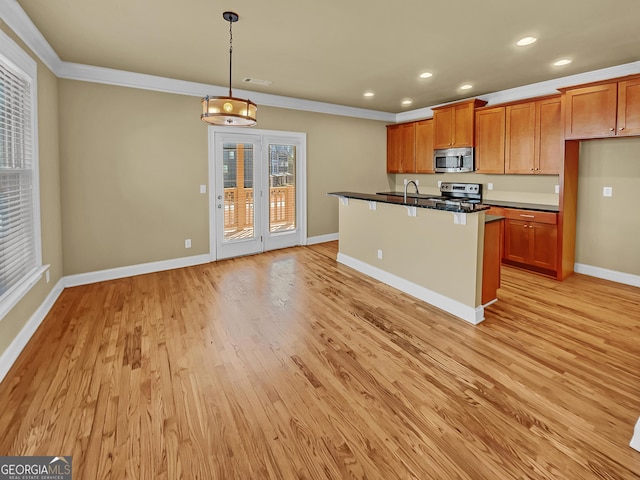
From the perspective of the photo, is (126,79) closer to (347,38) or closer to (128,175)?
(128,175)

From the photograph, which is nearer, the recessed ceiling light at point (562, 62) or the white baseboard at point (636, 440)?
the white baseboard at point (636, 440)

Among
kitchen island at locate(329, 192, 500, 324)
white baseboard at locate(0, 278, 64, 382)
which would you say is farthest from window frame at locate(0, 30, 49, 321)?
kitchen island at locate(329, 192, 500, 324)

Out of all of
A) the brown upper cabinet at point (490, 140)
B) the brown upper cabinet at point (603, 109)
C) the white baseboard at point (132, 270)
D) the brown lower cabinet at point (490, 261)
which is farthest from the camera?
the brown upper cabinet at point (490, 140)

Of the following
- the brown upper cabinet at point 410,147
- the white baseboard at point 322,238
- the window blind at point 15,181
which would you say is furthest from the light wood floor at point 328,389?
the brown upper cabinet at point 410,147

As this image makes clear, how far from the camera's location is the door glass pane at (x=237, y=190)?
559 cm

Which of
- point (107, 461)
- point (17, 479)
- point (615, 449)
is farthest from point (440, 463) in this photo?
point (17, 479)

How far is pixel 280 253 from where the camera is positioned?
6090 mm

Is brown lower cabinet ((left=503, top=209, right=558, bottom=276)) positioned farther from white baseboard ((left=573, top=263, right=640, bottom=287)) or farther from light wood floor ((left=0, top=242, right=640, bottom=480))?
light wood floor ((left=0, top=242, right=640, bottom=480))

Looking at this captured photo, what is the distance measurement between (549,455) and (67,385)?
9.68 ft

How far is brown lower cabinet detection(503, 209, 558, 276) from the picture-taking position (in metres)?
4.59

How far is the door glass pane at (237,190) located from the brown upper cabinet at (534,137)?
13.5ft

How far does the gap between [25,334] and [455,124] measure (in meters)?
6.36

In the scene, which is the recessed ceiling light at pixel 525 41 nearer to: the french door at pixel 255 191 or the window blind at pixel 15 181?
the french door at pixel 255 191

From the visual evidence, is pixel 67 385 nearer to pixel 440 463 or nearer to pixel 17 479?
pixel 17 479
